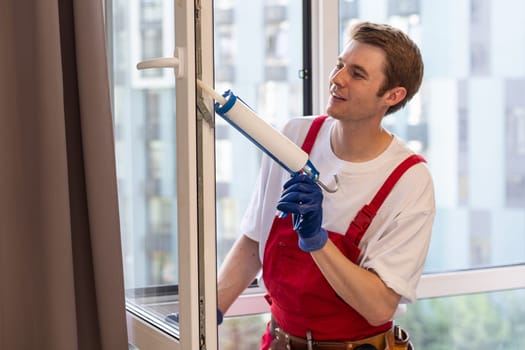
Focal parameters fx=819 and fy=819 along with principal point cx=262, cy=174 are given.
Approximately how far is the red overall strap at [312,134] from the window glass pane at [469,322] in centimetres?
98

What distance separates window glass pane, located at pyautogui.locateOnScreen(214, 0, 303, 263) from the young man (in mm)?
443

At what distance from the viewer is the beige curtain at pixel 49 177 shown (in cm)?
156

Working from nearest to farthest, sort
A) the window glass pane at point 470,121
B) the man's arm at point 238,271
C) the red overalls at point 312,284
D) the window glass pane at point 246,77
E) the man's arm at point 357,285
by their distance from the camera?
the man's arm at point 357,285 → the red overalls at point 312,284 → the man's arm at point 238,271 → the window glass pane at point 246,77 → the window glass pane at point 470,121

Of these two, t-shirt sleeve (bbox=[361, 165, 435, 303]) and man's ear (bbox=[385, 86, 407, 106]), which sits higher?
man's ear (bbox=[385, 86, 407, 106])

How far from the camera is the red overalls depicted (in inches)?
71.6

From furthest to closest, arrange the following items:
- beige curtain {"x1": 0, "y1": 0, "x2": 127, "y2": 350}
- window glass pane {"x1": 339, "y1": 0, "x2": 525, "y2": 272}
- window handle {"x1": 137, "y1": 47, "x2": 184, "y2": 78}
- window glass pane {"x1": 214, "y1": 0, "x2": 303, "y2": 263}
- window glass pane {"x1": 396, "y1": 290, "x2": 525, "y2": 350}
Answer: window glass pane {"x1": 396, "y1": 290, "x2": 525, "y2": 350}, window glass pane {"x1": 339, "y1": 0, "x2": 525, "y2": 272}, window glass pane {"x1": 214, "y1": 0, "x2": 303, "y2": 263}, beige curtain {"x1": 0, "y1": 0, "x2": 127, "y2": 350}, window handle {"x1": 137, "y1": 47, "x2": 184, "y2": 78}

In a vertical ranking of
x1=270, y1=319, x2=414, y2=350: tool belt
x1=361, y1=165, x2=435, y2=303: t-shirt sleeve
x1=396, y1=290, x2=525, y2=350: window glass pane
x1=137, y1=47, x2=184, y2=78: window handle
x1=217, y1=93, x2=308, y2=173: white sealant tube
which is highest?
x1=137, y1=47, x2=184, y2=78: window handle

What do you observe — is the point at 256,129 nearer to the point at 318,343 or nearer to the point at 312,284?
the point at 312,284

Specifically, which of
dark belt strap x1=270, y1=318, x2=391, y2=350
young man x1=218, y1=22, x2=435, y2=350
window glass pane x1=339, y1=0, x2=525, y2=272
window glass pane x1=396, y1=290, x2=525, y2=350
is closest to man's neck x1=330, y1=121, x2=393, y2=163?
young man x1=218, y1=22, x2=435, y2=350

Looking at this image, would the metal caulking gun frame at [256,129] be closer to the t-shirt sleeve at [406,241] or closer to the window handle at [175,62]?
the window handle at [175,62]

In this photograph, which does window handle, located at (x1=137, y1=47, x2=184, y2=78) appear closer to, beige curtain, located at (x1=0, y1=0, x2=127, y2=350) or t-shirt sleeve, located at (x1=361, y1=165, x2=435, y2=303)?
beige curtain, located at (x1=0, y1=0, x2=127, y2=350)

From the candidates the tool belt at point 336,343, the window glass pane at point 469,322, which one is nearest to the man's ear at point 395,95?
the tool belt at point 336,343

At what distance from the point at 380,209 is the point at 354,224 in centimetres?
7

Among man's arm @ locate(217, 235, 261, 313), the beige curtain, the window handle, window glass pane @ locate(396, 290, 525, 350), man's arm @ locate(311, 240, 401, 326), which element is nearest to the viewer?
the window handle
